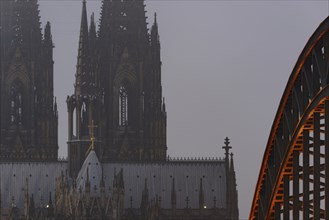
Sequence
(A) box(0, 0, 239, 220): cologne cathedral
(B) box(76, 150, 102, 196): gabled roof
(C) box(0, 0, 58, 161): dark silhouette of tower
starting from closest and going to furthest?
(B) box(76, 150, 102, 196): gabled roof, (A) box(0, 0, 239, 220): cologne cathedral, (C) box(0, 0, 58, 161): dark silhouette of tower

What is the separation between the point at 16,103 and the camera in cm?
12825

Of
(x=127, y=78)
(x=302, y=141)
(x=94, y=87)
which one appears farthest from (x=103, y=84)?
(x=302, y=141)

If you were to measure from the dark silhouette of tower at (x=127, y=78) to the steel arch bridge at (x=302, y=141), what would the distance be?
3350 inches

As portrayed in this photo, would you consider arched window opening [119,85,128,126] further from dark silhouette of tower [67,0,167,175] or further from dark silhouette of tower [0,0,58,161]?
dark silhouette of tower [0,0,58,161]

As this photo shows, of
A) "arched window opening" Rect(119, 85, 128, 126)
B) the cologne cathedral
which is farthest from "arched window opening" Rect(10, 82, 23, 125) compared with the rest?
"arched window opening" Rect(119, 85, 128, 126)

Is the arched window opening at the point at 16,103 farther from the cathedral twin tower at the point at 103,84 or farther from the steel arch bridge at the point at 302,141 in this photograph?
the steel arch bridge at the point at 302,141

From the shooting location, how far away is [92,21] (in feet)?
422

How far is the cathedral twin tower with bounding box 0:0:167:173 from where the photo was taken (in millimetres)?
127062

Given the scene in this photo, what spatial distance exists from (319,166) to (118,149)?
93.2 metres

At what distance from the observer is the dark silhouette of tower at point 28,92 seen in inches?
5005

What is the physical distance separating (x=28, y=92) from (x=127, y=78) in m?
8.48

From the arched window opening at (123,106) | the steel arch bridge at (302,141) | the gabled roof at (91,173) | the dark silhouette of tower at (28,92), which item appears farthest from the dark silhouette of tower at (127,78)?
the steel arch bridge at (302,141)

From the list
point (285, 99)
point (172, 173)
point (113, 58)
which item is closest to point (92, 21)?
point (113, 58)

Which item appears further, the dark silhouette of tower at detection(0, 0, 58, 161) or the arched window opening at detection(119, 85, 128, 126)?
the arched window opening at detection(119, 85, 128, 126)
